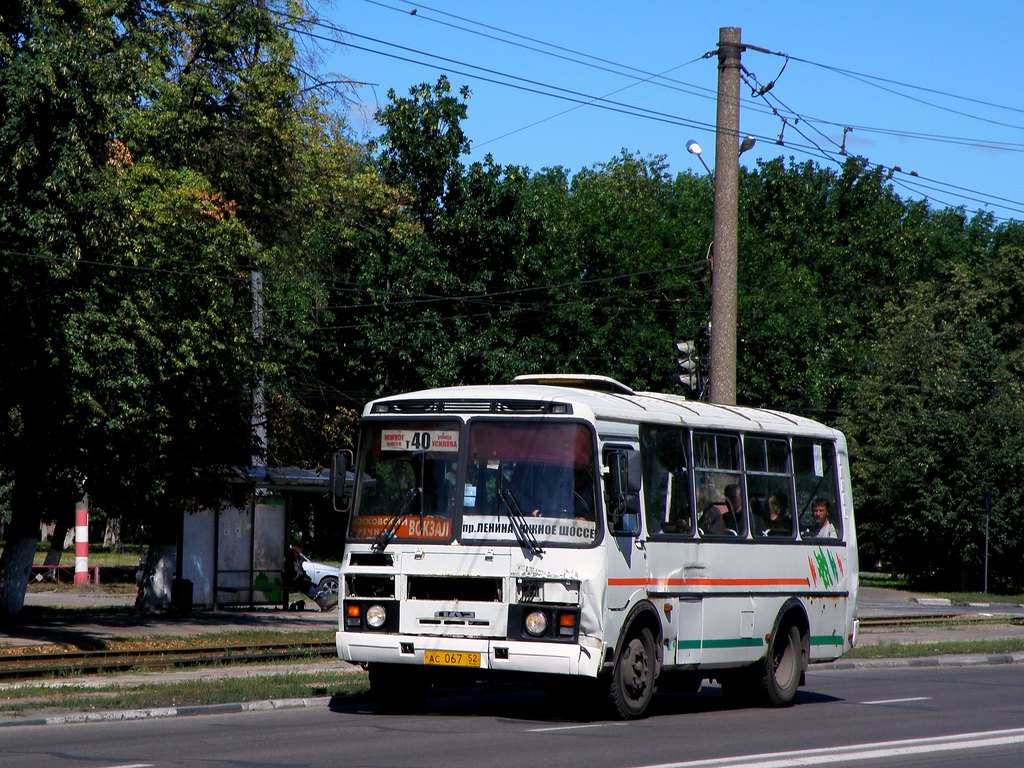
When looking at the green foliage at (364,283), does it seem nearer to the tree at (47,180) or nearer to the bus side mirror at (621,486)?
the tree at (47,180)

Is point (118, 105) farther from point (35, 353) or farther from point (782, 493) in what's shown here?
point (782, 493)

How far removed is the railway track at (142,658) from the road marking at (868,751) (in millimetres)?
9840

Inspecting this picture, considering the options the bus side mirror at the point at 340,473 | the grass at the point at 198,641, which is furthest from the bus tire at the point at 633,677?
the grass at the point at 198,641

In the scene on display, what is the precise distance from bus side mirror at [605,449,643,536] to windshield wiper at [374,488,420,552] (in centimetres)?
179

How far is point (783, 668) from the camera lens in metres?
16.4

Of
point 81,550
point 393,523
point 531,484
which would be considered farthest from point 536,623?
point 81,550

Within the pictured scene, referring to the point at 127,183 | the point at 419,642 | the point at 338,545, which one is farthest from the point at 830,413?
the point at 419,642

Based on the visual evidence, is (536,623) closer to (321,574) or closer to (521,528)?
(521,528)

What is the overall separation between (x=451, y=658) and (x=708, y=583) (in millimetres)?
3085

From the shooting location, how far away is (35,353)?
73.6 ft

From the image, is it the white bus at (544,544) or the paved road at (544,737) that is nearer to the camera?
the paved road at (544,737)

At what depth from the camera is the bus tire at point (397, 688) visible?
1427 centimetres

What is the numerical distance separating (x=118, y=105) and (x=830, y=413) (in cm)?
4298

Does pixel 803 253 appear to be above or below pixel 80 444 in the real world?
above
